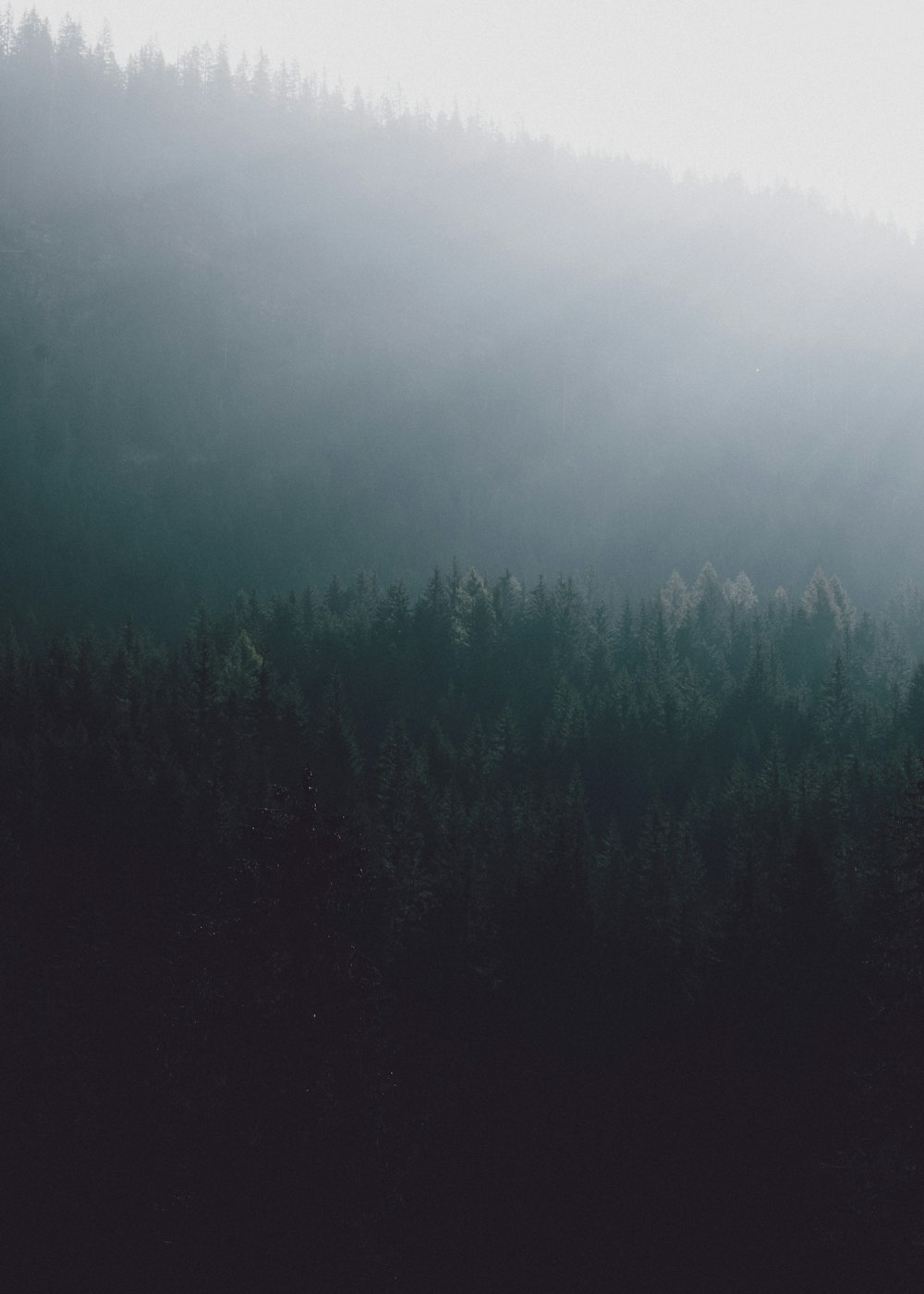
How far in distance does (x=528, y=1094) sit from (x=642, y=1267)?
9.98 m

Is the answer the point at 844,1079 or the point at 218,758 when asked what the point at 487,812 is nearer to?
the point at 218,758

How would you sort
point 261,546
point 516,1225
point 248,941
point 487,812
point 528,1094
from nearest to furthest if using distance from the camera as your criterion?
1. point 248,941
2. point 516,1225
3. point 528,1094
4. point 487,812
5. point 261,546

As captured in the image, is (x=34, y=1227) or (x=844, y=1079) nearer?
(x=844, y=1079)

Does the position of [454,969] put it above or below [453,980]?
above

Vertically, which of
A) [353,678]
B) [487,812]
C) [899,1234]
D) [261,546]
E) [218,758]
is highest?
[261,546]

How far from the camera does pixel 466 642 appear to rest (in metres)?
116

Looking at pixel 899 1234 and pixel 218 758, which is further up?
pixel 218 758

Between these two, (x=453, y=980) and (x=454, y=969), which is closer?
(x=453, y=980)

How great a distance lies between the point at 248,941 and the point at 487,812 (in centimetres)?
5749

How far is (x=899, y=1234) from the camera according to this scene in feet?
66.7

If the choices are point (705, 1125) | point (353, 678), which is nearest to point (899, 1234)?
point (705, 1125)

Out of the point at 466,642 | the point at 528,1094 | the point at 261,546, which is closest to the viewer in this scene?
the point at 528,1094

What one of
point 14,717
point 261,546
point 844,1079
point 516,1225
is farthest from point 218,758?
point 261,546

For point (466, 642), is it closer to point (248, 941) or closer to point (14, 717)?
point (14, 717)
